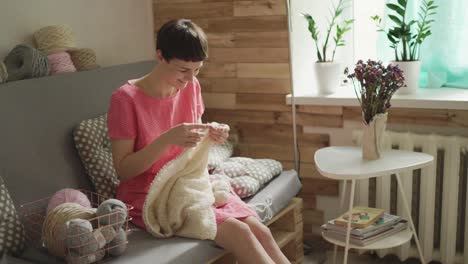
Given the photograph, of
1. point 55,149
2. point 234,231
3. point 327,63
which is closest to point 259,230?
point 234,231

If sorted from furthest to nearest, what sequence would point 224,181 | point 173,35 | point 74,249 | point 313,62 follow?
1. point 313,62
2. point 224,181
3. point 173,35
4. point 74,249

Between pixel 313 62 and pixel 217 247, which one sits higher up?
pixel 313 62

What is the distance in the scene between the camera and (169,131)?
6.60ft

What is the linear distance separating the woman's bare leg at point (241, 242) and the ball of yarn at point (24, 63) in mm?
902

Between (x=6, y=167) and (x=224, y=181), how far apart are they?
75 cm

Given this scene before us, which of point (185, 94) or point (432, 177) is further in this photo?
point (432, 177)

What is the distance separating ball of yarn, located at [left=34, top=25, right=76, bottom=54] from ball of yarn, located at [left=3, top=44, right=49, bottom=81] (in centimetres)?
11

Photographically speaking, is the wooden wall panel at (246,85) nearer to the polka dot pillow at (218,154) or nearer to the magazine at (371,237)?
the polka dot pillow at (218,154)

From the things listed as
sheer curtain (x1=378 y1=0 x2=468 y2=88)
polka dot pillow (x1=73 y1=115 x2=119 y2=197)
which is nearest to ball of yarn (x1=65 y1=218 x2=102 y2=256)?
polka dot pillow (x1=73 y1=115 x2=119 y2=197)

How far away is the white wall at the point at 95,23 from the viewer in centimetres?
241

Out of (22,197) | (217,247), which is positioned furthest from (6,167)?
(217,247)

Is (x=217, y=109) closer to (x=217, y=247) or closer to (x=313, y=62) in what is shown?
(x=313, y=62)

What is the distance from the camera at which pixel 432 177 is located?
257 centimetres

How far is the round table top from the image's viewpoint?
223cm
